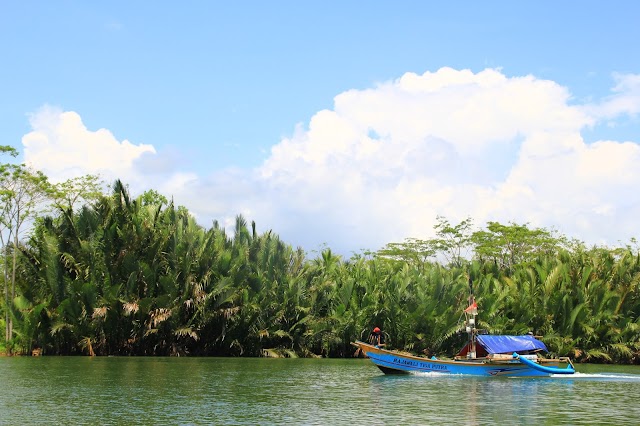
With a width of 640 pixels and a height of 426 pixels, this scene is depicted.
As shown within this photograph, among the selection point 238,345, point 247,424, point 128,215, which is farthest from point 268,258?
point 247,424

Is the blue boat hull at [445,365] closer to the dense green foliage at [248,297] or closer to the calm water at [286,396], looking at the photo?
the calm water at [286,396]

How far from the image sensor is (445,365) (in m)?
31.3

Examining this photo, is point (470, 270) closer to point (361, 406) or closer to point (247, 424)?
point (361, 406)

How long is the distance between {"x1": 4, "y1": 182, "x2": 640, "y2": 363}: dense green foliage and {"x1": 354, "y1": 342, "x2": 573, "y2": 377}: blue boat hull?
915 centimetres

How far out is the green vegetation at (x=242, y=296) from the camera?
130 feet

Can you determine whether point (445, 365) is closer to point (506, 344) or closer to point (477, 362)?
point (477, 362)

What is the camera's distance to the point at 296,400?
22109mm

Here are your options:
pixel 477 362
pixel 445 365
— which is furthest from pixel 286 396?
pixel 477 362

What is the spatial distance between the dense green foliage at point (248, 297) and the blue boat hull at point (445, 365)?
9.15 meters

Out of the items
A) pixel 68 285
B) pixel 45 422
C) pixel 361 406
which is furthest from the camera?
pixel 68 285

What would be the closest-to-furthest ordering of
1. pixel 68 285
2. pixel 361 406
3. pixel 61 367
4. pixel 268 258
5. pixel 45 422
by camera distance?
pixel 45 422, pixel 361 406, pixel 61 367, pixel 68 285, pixel 268 258

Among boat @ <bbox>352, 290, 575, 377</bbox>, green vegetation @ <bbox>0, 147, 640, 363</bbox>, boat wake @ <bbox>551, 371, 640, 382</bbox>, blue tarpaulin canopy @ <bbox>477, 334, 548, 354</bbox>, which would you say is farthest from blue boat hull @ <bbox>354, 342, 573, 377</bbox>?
green vegetation @ <bbox>0, 147, 640, 363</bbox>

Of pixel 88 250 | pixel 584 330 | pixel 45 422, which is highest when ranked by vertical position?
pixel 88 250

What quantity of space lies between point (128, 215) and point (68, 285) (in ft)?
16.7
